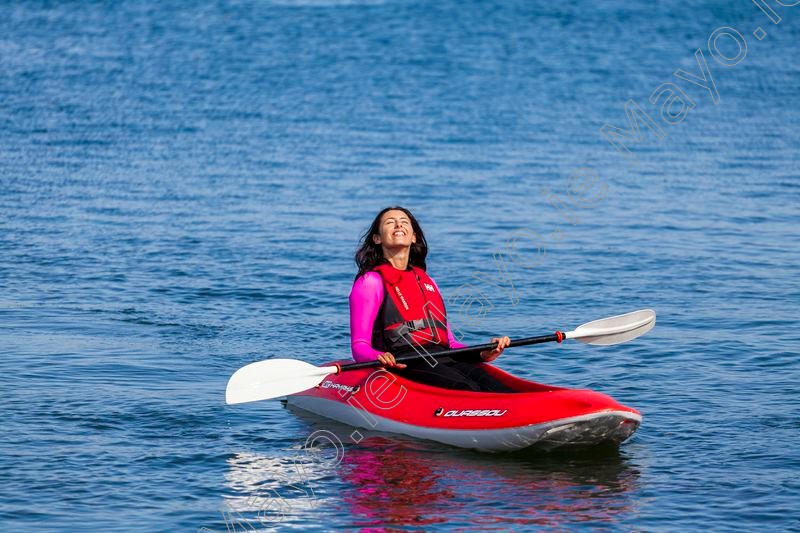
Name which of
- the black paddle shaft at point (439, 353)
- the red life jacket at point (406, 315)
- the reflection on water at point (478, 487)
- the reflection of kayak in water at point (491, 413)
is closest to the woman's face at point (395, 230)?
the red life jacket at point (406, 315)

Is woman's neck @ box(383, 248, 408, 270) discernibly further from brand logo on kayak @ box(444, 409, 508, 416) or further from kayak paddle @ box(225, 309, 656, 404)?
brand logo on kayak @ box(444, 409, 508, 416)

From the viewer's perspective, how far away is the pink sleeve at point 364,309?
7418 millimetres

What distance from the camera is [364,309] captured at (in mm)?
7461

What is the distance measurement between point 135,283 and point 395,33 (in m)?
20.9

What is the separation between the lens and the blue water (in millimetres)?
6520

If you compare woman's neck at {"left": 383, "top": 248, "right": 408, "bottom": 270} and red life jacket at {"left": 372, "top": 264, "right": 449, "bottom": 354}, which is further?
woman's neck at {"left": 383, "top": 248, "right": 408, "bottom": 270}

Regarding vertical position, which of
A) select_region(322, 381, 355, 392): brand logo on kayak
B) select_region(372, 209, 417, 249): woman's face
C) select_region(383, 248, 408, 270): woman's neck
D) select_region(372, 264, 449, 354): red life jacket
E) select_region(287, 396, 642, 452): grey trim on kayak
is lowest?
select_region(287, 396, 642, 452): grey trim on kayak

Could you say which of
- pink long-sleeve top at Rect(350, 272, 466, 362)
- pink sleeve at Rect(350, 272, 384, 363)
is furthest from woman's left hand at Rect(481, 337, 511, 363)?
pink sleeve at Rect(350, 272, 384, 363)

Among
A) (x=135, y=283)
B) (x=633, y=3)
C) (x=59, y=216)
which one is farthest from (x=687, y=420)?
(x=633, y=3)

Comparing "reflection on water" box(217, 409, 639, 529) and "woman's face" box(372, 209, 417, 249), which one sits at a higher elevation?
"woman's face" box(372, 209, 417, 249)

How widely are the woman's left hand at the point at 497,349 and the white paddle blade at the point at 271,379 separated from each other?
96 cm

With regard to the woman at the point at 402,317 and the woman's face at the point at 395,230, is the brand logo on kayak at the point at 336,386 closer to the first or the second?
the woman at the point at 402,317

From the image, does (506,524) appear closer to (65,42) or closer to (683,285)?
(683,285)

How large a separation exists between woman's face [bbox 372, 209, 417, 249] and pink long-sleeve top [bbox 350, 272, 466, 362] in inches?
9.2
